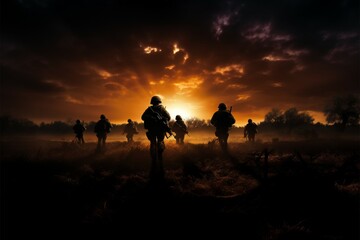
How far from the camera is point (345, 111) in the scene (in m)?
55.8

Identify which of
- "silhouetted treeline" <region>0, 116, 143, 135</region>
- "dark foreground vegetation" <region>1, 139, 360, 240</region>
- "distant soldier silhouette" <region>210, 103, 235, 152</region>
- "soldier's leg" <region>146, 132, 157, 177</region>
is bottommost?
"dark foreground vegetation" <region>1, 139, 360, 240</region>

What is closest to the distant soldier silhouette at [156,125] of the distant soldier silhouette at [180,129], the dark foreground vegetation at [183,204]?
the dark foreground vegetation at [183,204]

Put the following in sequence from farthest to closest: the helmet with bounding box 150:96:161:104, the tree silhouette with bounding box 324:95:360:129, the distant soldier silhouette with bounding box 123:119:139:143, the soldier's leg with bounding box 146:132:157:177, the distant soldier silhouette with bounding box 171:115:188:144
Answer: the tree silhouette with bounding box 324:95:360:129 → the distant soldier silhouette with bounding box 123:119:139:143 → the distant soldier silhouette with bounding box 171:115:188:144 → the helmet with bounding box 150:96:161:104 → the soldier's leg with bounding box 146:132:157:177

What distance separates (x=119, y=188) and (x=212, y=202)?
10.4 feet

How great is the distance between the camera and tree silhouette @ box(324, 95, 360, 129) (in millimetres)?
55344

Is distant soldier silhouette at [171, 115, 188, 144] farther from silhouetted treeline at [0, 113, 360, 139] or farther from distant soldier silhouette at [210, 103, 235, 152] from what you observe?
silhouetted treeline at [0, 113, 360, 139]

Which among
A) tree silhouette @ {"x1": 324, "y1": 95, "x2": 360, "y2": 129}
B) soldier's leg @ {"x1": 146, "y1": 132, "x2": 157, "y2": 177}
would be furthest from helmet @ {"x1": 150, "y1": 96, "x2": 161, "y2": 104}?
tree silhouette @ {"x1": 324, "y1": 95, "x2": 360, "y2": 129}

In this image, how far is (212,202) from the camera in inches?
245

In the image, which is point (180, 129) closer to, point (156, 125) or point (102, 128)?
point (102, 128)

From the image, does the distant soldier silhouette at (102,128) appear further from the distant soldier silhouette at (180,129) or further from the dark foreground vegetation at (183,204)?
the dark foreground vegetation at (183,204)

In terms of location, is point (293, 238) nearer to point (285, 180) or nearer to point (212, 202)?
point (212, 202)

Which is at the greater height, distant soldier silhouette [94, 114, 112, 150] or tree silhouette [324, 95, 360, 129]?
tree silhouette [324, 95, 360, 129]

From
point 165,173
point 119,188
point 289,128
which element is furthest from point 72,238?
point 289,128

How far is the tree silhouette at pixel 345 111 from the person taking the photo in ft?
182
